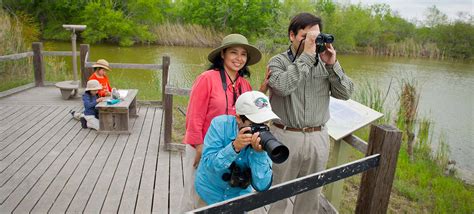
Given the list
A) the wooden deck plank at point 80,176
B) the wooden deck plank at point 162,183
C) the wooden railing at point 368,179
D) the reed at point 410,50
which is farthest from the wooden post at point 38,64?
the reed at point 410,50

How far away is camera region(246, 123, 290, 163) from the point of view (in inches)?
47.5

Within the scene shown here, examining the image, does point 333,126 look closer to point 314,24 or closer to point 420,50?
point 314,24

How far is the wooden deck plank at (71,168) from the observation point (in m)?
2.62

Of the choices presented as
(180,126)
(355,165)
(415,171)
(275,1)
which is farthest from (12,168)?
(275,1)

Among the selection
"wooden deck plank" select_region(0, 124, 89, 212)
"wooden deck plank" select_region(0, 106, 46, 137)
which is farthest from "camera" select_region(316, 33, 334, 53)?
"wooden deck plank" select_region(0, 106, 46, 137)

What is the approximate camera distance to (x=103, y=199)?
8.95 ft

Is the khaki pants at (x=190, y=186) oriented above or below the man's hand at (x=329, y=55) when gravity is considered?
below

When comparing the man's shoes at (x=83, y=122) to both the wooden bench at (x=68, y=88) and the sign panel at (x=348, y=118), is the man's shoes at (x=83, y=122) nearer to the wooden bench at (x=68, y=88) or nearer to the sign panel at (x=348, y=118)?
the wooden bench at (x=68, y=88)

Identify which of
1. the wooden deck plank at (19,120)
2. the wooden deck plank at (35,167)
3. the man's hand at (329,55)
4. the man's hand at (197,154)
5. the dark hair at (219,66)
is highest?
the man's hand at (329,55)

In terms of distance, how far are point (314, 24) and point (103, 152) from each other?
9.09ft

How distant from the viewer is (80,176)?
310 centimetres

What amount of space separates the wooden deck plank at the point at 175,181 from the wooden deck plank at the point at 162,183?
4 cm

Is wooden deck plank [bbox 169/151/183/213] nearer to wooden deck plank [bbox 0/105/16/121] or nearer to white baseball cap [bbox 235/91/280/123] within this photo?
A: white baseball cap [bbox 235/91/280/123]

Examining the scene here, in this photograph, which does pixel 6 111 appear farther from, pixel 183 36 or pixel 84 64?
pixel 183 36
